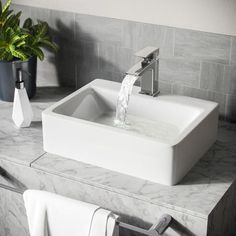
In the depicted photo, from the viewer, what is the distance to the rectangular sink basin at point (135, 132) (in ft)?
6.04

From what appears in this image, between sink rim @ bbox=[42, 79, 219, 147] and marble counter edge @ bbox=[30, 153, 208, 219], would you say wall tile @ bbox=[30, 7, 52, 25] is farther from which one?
marble counter edge @ bbox=[30, 153, 208, 219]

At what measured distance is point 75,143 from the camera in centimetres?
197

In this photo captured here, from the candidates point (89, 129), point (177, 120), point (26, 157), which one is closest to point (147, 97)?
point (177, 120)

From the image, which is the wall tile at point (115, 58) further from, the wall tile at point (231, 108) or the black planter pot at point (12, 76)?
the wall tile at point (231, 108)

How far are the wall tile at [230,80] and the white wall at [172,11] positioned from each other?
0.43ft

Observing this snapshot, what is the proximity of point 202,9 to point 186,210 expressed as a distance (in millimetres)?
766

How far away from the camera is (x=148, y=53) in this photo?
2.06 m

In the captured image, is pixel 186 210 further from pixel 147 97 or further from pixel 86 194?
pixel 147 97

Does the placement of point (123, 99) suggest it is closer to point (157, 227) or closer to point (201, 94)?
point (201, 94)

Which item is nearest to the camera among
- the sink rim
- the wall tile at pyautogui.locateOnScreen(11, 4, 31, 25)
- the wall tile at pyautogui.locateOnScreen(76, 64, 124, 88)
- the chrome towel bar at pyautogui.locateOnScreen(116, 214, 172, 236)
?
the chrome towel bar at pyautogui.locateOnScreen(116, 214, 172, 236)

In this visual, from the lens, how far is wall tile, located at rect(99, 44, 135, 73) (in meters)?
2.35

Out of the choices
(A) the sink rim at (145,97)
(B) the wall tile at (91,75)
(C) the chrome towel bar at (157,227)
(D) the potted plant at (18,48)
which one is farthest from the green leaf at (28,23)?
(C) the chrome towel bar at (157,227)

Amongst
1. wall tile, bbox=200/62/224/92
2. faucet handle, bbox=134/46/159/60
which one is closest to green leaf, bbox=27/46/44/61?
faucet handle, bbox=134/46/159/60

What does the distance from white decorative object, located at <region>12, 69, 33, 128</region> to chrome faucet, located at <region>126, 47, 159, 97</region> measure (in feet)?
1.36
